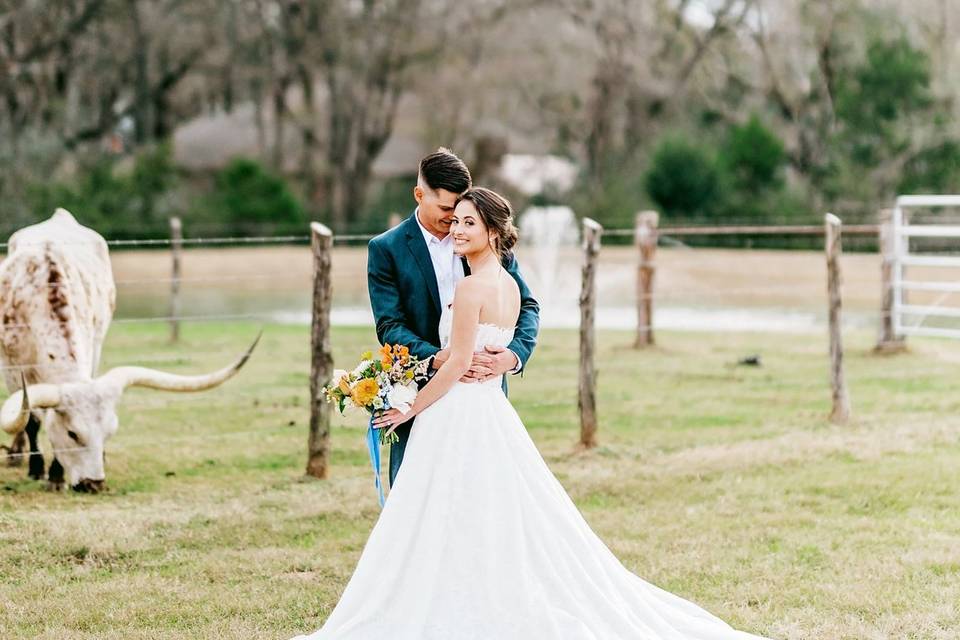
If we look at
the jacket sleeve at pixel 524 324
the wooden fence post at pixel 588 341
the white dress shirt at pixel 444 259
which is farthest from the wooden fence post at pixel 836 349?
the white dress shirt at pixel 444 259

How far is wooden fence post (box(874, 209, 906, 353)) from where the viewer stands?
47.4ft

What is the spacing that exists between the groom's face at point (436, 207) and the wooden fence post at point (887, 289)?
10488 millimetres

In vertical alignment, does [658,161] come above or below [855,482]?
above

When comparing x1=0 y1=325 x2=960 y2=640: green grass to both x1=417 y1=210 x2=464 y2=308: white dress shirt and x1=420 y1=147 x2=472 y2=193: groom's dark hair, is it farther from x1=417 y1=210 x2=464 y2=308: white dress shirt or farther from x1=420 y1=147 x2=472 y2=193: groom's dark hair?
x1=420 y1=147 x2=472 y2=193: groom's dark hair

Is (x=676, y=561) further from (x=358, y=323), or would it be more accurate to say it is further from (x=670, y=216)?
(x=670, y=216)

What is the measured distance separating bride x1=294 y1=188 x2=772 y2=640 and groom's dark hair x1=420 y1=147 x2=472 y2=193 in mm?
173

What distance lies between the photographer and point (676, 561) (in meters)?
6.47

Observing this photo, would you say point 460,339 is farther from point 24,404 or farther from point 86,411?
point 86,411

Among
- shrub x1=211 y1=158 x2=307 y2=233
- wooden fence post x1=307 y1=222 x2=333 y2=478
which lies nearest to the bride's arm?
wooden fence post x1=307 y1=222 x2=333 y2=478

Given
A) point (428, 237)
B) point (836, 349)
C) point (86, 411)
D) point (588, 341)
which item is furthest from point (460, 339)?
point (836, 349)

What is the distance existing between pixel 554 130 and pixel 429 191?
3327 centimetres

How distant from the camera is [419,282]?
195 inches

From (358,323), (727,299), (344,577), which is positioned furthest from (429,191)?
(727,299)

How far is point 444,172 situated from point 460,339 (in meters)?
0.64
